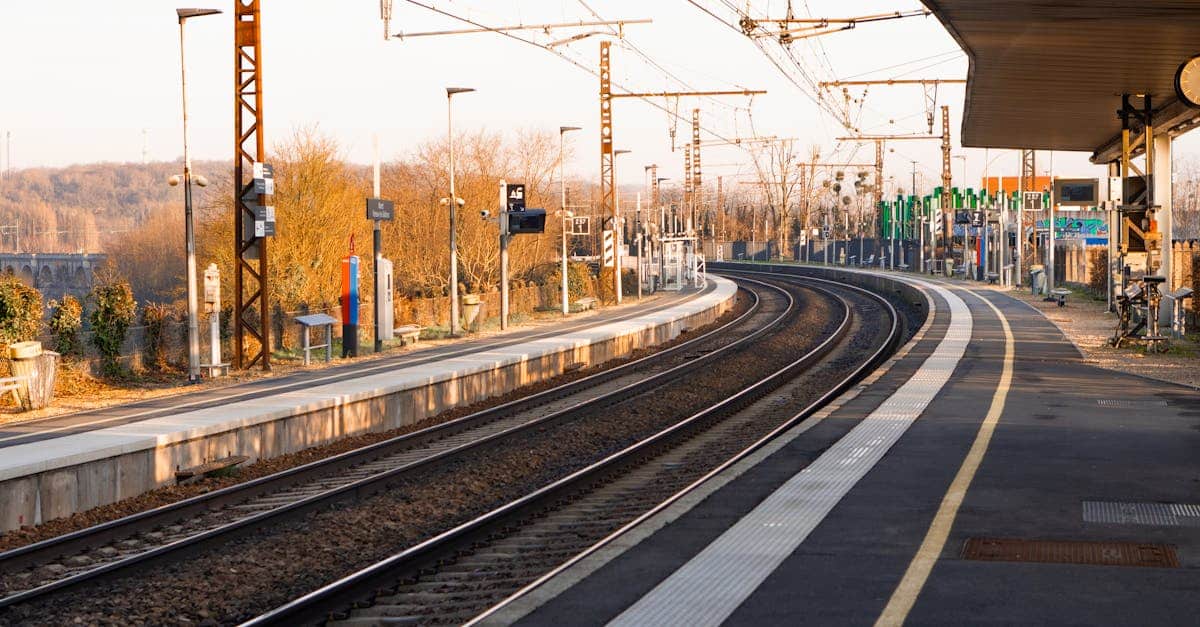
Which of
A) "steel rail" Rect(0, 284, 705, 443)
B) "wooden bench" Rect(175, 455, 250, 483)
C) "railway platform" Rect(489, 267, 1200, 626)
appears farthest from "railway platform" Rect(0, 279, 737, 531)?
"railway platform" Rect(489, 267, 1200, 626)

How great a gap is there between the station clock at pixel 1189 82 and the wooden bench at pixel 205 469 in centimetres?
1490

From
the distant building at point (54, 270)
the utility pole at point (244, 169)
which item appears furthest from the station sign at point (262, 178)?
the distant building at point (54, 270)

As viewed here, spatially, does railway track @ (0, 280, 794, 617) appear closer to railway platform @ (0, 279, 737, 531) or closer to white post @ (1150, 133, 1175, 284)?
railway platform @ (0, 279, 737, 531)

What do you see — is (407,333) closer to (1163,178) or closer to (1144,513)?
(1163,178)

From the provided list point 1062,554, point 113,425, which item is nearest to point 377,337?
point 113,425

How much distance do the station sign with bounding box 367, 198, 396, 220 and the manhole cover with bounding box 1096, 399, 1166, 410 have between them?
659 inches

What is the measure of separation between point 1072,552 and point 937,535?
94 cm

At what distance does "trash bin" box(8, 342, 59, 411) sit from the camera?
1998 centimetres

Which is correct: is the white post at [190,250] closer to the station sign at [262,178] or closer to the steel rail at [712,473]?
the station sign at [262,178]

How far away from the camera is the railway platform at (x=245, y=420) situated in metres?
13.2

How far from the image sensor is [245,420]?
1645 cm

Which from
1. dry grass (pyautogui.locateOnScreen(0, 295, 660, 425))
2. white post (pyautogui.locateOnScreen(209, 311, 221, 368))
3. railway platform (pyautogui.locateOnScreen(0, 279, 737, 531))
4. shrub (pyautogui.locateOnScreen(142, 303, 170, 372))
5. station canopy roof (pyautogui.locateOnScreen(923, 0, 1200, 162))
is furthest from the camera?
shrub (pyautogui.locateOnScreen(142, 303, 170, 372))

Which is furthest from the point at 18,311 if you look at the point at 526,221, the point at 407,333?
the point at 526,221

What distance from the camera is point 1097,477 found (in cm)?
1193
